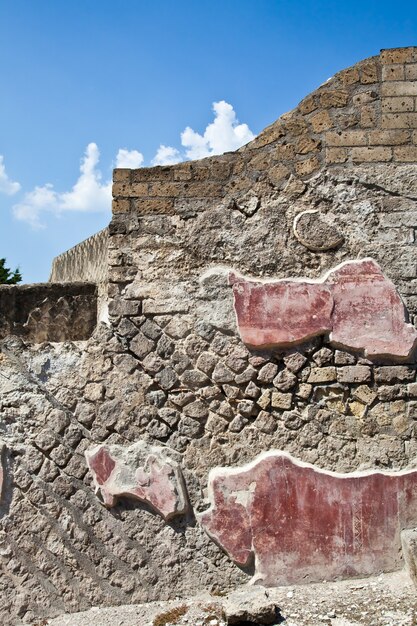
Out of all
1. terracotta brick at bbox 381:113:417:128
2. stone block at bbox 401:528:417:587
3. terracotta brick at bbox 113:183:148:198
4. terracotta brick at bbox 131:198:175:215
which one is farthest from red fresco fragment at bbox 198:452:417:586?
terracotta brick at bbox 381:113:417:128

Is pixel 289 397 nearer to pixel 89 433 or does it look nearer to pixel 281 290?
pixel 281 290

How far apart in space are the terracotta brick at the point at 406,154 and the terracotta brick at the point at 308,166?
0.43m

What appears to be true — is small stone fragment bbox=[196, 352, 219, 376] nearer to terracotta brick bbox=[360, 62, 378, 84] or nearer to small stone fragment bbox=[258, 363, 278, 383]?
small stone fragment bbox=[258, 363, 278, 383]

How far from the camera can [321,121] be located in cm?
346

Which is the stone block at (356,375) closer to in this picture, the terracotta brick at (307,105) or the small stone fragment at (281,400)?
the small stone fragment at (281,400)


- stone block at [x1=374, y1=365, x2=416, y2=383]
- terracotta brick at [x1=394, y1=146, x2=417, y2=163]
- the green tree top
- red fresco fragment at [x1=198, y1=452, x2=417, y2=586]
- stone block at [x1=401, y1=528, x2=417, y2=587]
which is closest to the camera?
stone block at [x1=401, y1=528, x2=417, y2=587]

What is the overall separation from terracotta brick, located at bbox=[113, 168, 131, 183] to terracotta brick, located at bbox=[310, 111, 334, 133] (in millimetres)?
1040

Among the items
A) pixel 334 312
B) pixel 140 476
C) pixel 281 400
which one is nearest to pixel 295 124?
pixel 334 312

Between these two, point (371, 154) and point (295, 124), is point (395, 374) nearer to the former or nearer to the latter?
point (371, 154)

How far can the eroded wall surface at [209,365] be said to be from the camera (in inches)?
129

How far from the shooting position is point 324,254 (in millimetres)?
3410

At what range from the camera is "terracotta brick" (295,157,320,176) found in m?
3.44

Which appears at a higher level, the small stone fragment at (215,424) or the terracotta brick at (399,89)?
the terracotta brick at (399,89)

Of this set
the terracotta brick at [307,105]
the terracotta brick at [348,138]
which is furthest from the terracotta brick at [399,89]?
the terracotta brick at [307,105]
